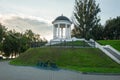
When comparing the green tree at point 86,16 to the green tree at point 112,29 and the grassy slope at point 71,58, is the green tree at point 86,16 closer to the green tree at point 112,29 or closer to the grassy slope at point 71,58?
the green tree at point 112,29

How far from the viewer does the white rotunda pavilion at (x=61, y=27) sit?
203 ft

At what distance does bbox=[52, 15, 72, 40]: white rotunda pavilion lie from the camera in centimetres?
6191

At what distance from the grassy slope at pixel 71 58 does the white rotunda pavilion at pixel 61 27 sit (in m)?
15.4

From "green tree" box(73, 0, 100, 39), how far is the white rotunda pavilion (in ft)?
45.4

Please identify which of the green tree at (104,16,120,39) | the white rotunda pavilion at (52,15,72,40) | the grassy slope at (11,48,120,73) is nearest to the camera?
the grassy slope at (11,48,120,73)

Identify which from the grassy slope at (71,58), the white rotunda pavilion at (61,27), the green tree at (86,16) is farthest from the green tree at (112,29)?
the grassy slope at (71,58)

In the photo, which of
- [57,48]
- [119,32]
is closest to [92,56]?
[57,48]

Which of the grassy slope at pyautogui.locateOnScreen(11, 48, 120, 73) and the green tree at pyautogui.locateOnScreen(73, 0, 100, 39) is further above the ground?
the green tree at pyautogui.locateOnScreen(73, 0, 100, 39)

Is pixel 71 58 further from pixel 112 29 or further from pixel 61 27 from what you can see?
pixel 112 29

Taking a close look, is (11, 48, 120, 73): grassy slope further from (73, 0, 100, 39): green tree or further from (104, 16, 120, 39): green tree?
(104, 16, 120, 39): green tree

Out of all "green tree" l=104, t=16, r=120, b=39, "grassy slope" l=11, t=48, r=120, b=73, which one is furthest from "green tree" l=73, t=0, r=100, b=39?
"grassy slope" l=11, t=48, r=120, b=73

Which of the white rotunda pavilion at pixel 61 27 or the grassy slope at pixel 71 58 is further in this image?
the white rotunda pavilion at pixel 61 27

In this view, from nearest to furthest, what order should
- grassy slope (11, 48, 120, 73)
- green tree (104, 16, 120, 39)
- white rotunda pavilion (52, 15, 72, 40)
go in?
1. grassy slope (11, 48, 120, 73)
2. white rotunda pavilion (52, 15, 72, 40)
3. green tree (104, 16, 120, 39)

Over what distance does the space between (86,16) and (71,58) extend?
38533 mm
